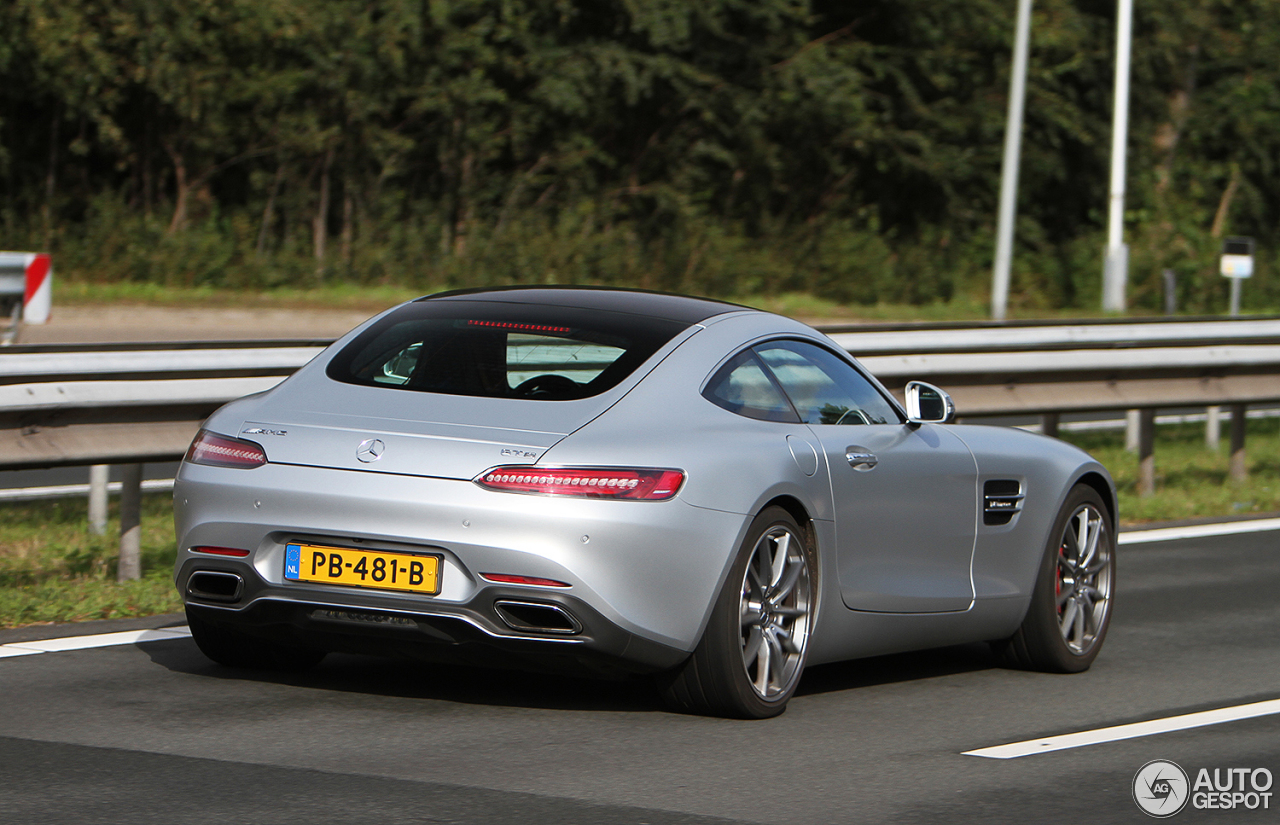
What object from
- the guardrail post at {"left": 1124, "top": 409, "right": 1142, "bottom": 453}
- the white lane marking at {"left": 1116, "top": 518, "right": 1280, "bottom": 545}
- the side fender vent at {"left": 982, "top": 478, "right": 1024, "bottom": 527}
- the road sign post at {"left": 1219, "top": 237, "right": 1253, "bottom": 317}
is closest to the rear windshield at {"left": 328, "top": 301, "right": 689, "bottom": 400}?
the side fender vent at {"left": 982, "top": 478, "right": 1024, "bottom": 527}

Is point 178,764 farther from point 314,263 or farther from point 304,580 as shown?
point 314,263

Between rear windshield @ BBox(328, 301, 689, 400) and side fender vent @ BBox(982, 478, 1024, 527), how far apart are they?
160 centimetres

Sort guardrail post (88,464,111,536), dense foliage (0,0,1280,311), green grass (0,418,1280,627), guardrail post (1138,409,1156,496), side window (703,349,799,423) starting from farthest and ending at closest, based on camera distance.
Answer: dense foliage (0,0,1280,311) → guardrail post (1138,409,1156,496) → guardrail post (88,464,111,536) → green grass (0,418,1280,627) → side window (703,349,799,423)

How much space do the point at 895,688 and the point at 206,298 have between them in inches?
770

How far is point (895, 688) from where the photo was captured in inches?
283

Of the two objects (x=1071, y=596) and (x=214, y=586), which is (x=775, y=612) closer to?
(x=214, y=586)

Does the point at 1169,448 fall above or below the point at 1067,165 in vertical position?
below

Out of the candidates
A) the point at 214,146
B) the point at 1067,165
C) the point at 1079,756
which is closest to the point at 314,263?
the point at 214,146

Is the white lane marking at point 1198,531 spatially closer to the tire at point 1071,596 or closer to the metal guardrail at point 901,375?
the metal guardrail at point 901,375

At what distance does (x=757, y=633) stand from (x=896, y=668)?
154cm

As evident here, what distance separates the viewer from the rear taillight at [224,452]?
6.07m

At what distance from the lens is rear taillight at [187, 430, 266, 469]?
6.07 m
